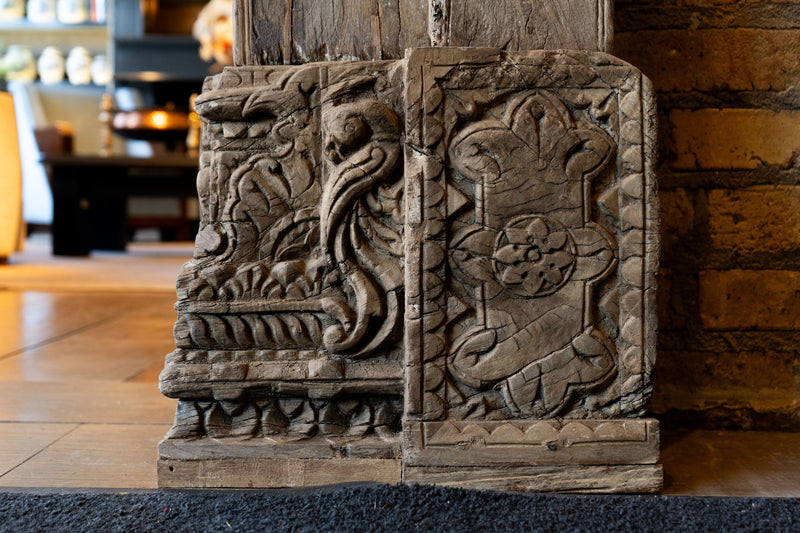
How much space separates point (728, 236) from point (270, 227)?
3.27ft

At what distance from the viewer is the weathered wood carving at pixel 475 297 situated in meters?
1.22

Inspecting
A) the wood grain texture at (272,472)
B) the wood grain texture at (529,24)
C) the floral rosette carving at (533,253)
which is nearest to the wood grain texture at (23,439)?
the wood grain texture at (272,472)

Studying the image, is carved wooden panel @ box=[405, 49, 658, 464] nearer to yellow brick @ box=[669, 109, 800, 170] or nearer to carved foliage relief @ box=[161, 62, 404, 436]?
carved foliage relief @ box=[161, 62, 404, 436]

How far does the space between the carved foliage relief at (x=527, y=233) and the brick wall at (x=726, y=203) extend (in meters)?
0.42

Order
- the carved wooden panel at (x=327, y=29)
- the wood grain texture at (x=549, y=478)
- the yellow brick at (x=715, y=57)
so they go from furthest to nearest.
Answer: the yellow brick at (x=715, y=57)
the carved wooden panel at (x=327, y=29)
the wood grain texture at (x=549, y=478)

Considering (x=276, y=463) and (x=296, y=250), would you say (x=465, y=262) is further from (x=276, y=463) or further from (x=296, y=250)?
(x=276, y=463)

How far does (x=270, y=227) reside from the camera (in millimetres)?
1316

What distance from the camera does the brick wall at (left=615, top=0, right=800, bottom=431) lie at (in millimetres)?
1571

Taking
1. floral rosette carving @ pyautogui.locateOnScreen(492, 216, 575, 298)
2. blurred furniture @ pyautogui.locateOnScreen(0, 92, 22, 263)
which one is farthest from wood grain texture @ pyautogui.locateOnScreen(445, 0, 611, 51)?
blurred furniture @ pyautogui.locateOnScreen(0, 92, 22, 263)

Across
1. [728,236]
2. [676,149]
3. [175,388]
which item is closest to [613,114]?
[676,149]

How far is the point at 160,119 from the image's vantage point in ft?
21.0

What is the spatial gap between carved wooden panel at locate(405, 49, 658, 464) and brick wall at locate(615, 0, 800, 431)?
42 centimetres

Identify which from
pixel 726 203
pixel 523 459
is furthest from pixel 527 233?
pixel 726 203

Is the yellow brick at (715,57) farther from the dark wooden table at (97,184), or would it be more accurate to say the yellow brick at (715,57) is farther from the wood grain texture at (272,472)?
the dark wooden table at (97,184)
